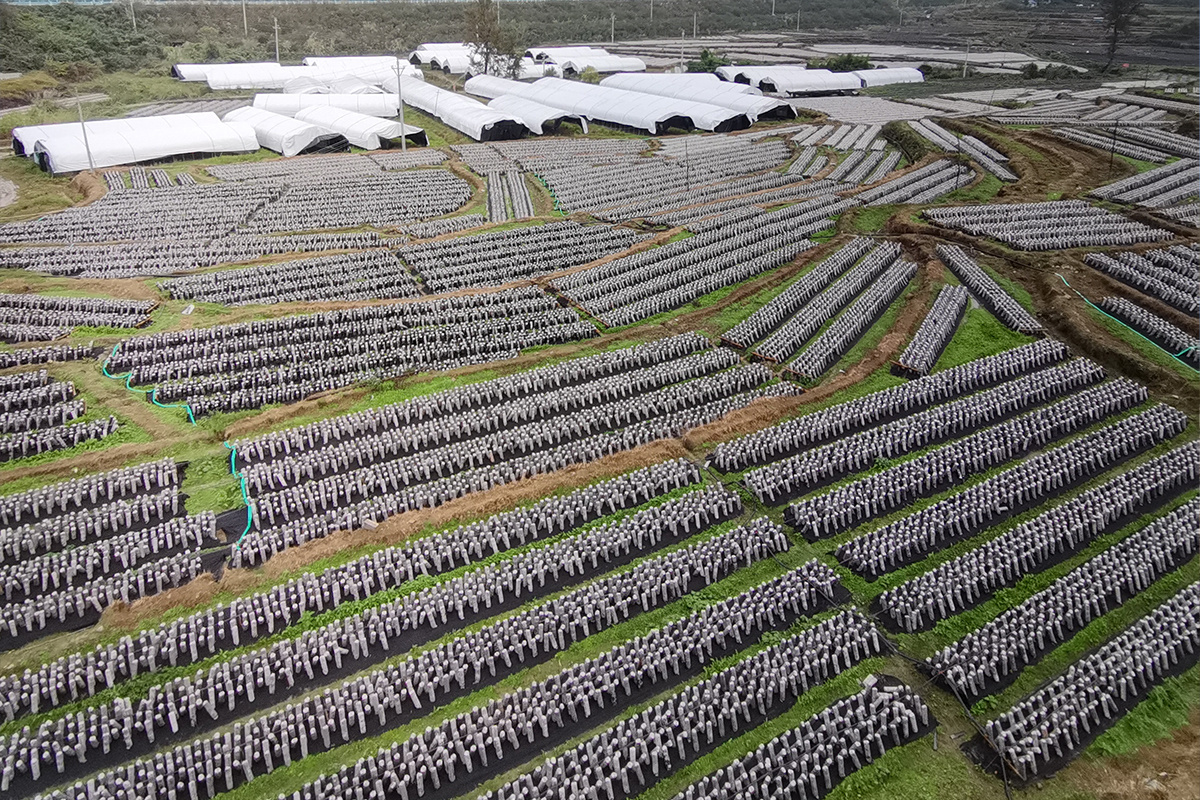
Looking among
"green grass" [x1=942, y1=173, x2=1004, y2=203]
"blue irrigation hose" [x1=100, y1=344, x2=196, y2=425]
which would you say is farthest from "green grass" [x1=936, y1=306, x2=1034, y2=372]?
"blue irrigation hose" [x1=100, y1=344, x2=196, y2=425]

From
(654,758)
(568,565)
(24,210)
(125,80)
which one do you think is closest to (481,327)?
(568,565)

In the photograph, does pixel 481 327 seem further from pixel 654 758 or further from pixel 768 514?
pixel 654 758

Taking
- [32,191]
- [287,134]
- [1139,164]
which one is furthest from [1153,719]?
[287,134]

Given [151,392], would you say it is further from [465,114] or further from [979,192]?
[465,114]

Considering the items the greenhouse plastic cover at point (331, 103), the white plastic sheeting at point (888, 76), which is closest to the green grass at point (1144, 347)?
the greenhouse plastic cover at point (331, 103)

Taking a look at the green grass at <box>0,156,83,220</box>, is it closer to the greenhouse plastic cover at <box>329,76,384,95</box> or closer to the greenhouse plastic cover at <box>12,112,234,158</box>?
the greenhouse plastic cover at <box>12,112,234,158</box>
